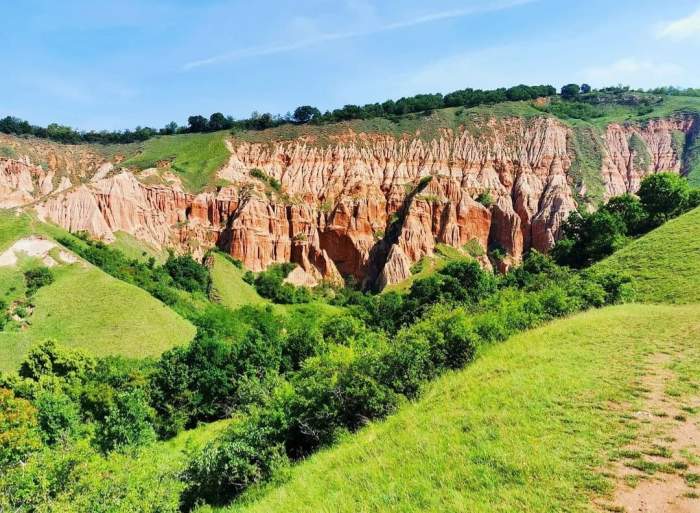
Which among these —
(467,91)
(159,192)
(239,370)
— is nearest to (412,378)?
(239,370)

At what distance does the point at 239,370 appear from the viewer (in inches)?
1612

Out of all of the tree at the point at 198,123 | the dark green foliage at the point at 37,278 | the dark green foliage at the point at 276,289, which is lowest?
the dark green foliage at the point at 276,289

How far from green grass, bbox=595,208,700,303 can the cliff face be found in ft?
158

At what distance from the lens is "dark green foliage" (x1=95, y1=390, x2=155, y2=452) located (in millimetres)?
29109

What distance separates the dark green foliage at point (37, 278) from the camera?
51094 mm

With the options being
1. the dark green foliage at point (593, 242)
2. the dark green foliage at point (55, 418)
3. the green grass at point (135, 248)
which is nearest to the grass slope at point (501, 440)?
the dark green foliage at point (55, 418)

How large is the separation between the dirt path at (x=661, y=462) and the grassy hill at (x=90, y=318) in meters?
44.2

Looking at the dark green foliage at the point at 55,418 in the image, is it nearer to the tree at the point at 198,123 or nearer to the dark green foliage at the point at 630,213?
the dark green foliage at the point at 630,213

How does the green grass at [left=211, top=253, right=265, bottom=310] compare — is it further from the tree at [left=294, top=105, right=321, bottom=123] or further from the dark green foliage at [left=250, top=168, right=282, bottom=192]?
the tree at [left=294, top=105, right=321, bottom=123]

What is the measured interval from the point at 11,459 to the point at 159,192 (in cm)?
7696

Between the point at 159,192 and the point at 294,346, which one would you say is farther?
the point at 159,192

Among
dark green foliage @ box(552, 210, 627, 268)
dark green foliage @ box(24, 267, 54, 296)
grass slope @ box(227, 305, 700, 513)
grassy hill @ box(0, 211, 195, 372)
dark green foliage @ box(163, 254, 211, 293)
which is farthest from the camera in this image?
dark green foliage @ box(163, 254, 211, 293)

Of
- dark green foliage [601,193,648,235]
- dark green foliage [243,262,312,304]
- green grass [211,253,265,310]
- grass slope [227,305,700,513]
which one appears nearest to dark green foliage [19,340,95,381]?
grass slope [227,305,700,513]

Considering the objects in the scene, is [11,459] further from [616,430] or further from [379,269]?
[379,269]
